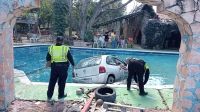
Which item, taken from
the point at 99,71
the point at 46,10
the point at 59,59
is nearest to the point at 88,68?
the point at 99,71

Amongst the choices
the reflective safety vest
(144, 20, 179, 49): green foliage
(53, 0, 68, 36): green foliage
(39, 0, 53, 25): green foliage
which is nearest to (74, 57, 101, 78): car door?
the reflective safety vest

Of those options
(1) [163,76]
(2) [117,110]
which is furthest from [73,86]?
(1) [163,76]

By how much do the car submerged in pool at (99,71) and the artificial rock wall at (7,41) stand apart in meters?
3.51

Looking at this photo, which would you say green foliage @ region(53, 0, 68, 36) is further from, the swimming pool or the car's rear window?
the car's rear window

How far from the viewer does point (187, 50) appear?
4.25 m

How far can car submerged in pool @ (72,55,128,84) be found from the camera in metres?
7.76

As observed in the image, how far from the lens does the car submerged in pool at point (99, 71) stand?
25.5 ft

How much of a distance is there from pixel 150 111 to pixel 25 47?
16358mm

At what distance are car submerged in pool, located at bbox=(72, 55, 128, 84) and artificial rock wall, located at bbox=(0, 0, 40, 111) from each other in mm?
3511

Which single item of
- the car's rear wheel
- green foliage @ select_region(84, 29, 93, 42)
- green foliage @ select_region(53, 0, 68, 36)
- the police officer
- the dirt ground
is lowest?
the dirt ground

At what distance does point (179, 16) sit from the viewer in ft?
13.3

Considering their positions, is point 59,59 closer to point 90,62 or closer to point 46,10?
point 90,62

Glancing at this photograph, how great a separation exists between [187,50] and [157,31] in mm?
17157

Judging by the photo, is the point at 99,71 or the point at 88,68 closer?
the point at 99,71
